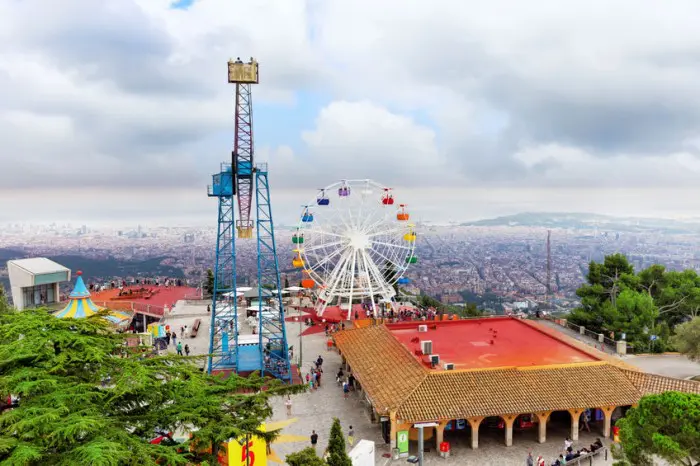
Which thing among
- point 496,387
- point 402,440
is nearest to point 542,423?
point 496,387

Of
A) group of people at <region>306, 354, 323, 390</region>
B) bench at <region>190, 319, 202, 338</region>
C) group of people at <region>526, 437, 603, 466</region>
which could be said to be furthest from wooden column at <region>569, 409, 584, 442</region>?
bench at <region>190, 319, 202, 338</region>

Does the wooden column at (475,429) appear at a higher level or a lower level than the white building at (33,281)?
lower

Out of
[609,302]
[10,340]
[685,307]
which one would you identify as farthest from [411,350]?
[685,307]

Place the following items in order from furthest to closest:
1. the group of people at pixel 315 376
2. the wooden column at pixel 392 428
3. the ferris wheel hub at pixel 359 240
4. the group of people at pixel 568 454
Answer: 1. the ferris wheel hub at pixel 359 240
2. the group of people at pixel 315 376
3. the wooden column at pixel 392 428
4. the group of people at pixel 568 454

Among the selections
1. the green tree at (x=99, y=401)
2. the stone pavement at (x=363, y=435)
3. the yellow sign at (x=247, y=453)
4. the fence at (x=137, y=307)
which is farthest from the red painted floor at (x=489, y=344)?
the fence at (x=137, y=307)

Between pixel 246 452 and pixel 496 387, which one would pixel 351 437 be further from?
pixel 246 452

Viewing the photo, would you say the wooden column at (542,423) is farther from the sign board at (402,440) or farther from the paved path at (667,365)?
the paved path at (667,365)
